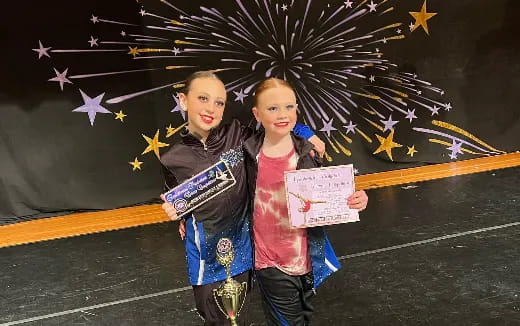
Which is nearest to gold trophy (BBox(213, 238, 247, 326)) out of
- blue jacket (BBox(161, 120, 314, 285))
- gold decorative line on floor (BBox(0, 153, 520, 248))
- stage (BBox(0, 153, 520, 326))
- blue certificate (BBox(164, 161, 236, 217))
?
blue jacket (BBox(161, 120, 314, 285))

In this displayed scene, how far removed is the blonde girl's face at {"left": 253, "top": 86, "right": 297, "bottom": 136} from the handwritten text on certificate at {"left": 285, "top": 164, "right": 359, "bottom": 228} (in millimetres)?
155

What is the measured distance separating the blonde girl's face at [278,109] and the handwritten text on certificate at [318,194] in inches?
6.1

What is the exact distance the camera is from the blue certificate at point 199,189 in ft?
4.93

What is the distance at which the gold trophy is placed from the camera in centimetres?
157

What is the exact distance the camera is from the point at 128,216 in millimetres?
3992

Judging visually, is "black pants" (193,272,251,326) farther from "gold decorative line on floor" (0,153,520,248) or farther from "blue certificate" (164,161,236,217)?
"gold decorative line on floor" (0,153,520,248)

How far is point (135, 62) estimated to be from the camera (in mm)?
4008

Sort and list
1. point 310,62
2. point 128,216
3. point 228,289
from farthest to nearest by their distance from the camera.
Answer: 1. point 310,62
2. point 128,216
3. point 228,289

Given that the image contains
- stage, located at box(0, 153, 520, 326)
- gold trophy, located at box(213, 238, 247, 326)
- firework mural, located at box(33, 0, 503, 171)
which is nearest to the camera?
gold trophy, located at box(213, 238, 247, 326)

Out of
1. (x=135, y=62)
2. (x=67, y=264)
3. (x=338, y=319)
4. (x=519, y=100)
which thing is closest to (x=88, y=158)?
(x=135, y=62)

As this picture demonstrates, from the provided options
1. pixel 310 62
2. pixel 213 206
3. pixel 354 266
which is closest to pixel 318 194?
pixel 213 206

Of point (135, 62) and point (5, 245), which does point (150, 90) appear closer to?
point (135, 62)

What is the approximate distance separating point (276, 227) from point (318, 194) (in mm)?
185

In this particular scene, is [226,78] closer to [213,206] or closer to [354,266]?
[354,266]
